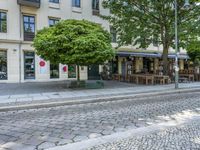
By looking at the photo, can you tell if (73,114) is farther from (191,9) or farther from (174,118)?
(191,9)

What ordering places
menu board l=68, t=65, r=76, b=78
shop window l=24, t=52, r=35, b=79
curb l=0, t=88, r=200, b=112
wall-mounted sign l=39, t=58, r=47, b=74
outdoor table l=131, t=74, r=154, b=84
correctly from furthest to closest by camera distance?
menu board l=68, t=65, r=76, b=78
wall-mounted sign l=39, t=58, r=47, b=74
shop window l=24, t=52, r=35, b=79
outdoor table l=131, t=74, r=154, b=84
curb l=0, t=88, r=200, b=112

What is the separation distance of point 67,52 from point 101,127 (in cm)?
975

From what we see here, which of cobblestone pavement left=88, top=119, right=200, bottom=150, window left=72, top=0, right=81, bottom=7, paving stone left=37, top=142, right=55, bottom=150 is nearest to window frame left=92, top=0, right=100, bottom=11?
window left=72, top=0, right=81, bottom=7

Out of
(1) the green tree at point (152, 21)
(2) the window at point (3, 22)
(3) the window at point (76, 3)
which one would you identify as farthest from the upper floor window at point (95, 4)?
(2) the window at point (3, 22)

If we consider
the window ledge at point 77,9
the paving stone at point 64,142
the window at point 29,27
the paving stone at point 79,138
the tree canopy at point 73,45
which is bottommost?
the paving stone at point 64,142

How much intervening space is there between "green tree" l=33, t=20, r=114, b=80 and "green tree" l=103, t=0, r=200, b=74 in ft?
17.7

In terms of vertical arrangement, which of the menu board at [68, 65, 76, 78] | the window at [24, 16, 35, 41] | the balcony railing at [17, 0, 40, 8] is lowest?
the menu board at [68, 65, 76, 78]

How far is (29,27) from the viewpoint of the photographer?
24844mm

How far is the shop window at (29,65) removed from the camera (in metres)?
24.7

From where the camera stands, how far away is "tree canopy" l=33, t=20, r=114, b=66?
1609 centimetres

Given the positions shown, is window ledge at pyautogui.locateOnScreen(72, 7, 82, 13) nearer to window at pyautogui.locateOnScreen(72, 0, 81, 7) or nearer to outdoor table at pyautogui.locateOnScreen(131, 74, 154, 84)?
window at pyautogui.locateOnScreen(72, 0, 81, 7)

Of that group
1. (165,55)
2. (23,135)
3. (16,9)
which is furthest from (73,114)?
(16,9)

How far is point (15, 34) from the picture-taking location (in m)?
23.8

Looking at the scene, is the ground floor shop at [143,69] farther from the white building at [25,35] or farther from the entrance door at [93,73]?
the white building at [25,35]
